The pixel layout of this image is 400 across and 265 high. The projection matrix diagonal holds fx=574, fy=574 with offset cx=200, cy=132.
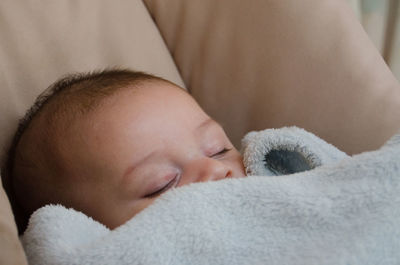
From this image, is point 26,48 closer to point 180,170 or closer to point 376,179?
point 180,170

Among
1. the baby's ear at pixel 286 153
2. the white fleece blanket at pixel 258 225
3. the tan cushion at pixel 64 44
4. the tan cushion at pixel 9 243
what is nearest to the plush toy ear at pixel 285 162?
the baby's ear at pixel 286 153

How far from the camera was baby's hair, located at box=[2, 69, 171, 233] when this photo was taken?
0.91 m

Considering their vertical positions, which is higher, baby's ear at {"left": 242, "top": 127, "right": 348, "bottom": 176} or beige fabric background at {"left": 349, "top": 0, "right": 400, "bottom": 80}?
beige fabric background at {"left": 349, "top": 0, "right": 400, "bottom": 80}

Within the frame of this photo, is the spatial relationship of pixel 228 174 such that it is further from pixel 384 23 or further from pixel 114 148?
pixel 384 23

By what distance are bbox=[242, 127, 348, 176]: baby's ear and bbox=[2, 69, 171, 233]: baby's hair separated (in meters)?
0.21

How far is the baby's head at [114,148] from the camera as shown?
0.83m

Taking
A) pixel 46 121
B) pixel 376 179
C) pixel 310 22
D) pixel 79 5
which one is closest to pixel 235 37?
pixel 310 22

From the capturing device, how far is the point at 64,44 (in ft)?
3.48

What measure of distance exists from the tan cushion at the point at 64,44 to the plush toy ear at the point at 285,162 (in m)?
0.34

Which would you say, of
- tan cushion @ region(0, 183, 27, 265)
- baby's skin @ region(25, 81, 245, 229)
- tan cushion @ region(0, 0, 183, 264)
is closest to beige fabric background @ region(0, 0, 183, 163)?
tan cushion @ region(0, 0, 183, 264)

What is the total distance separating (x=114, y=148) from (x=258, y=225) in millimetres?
285

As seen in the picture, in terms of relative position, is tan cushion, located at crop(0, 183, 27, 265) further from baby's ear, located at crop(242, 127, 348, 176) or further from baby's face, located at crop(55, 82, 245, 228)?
baby's ear, located at crop(242, 127, 348, 176)

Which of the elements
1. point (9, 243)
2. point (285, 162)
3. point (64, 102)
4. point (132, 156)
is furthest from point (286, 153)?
point (9, 243)

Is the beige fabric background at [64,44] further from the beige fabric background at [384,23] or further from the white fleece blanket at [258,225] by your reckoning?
the beige fabric background at [384,23]
